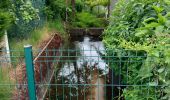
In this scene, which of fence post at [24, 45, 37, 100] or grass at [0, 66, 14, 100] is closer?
fence post at [24, 45, 37, 100]

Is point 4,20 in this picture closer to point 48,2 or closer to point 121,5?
point 121,5

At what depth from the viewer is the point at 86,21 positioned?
14.9 m

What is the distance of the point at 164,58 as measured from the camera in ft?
12.5

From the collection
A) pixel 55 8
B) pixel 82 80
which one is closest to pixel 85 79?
pixel 82 80

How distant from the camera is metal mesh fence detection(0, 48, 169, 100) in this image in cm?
437

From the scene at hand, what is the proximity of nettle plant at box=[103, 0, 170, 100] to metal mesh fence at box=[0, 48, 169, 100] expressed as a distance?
0.01 m

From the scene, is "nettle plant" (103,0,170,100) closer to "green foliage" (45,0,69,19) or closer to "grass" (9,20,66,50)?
"grass" (9,20,66,50)

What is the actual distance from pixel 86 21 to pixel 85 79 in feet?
24.2

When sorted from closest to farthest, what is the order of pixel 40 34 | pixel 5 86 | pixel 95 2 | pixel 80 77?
pixel 5 86, pixel 80 77, pixel 40 34, pixel 95 2

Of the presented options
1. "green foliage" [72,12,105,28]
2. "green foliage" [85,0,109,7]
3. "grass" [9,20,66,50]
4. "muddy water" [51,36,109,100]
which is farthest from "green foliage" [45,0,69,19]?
"muddy water" [51,36,109,100]

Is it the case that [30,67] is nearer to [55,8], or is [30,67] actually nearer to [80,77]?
[80,77]

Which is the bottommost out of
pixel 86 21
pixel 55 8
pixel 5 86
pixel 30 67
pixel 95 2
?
pixel 5 86

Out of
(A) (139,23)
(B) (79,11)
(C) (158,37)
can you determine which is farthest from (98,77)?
(B) (79,11)

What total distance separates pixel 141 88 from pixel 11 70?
2.80m
